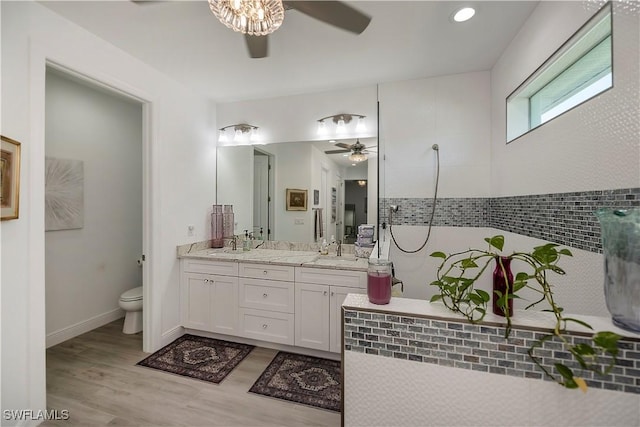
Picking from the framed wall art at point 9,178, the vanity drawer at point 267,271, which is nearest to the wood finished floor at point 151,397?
the vanity drawer at point 267,271

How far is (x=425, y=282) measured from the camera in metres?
2.57

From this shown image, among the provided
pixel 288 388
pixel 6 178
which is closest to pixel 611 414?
pixel 288 388

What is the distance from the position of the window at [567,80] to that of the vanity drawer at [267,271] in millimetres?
2204

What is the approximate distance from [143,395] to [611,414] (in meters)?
2.51

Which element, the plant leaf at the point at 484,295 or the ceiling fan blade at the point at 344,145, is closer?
the plant leaf at the point at 484,295

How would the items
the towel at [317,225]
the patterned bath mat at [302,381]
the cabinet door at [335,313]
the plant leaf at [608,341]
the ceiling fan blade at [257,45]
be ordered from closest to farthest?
1. the plant leaf at [608,341]
2. the ceiling fan blade at [257,45]
3. the patterned bath mat at [302,381]
4. the cabinet door at [335,313]
5. the towel at [317,225]

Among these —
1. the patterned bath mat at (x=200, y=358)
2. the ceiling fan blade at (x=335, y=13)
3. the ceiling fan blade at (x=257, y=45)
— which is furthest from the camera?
the patterned bath mat at (x=200, y=358)

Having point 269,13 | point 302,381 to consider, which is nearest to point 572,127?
point 269,13

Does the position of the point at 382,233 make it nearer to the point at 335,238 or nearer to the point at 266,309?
the point at 335,238

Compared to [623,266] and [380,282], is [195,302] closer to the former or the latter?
[380,282]

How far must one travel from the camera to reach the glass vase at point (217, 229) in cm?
310

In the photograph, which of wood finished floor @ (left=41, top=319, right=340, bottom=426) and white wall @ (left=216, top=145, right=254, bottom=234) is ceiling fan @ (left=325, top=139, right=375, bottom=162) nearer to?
white wall @ (left=216, top=145, right=254, bottom=234)

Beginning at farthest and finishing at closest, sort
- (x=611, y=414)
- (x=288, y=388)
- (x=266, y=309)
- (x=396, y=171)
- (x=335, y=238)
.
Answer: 1. (x=335, y=238)
2. (x=396, y=171)
3. (x=266, y=309)
4. (x=288, y=388)
5. (x=611, y=414)

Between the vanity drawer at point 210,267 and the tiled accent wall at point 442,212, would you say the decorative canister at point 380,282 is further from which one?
the vanity drawer at point 210,267
